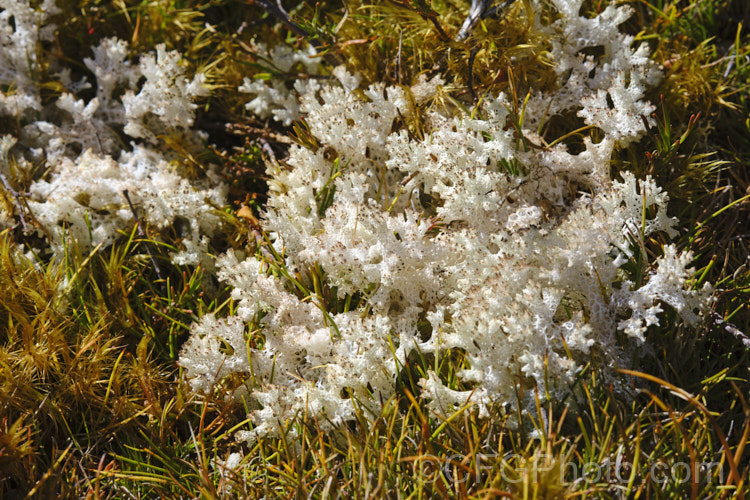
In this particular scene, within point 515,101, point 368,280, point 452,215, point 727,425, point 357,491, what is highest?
point 515,101

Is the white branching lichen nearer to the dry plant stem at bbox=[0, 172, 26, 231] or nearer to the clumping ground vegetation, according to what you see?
the clumping ground vegetation

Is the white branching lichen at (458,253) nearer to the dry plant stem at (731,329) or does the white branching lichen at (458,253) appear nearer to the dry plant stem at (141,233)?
the dry plant stem at (731,329)

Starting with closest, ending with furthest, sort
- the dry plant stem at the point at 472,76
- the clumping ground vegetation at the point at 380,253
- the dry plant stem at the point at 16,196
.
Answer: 1. the clumping ground vegetation at the point at 380,253
2. the dry plant stem at the point at 472,76
3. the dry plant stem at the point at 16,196

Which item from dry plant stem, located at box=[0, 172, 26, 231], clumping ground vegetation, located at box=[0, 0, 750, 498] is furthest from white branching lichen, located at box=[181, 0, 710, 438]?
dry plant stem, located at box=[0, 172, 26, 231]

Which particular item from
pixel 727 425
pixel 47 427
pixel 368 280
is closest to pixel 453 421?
pixel 368 280

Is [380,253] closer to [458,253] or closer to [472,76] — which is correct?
[458,253]

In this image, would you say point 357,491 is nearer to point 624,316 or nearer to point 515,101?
point 624,316

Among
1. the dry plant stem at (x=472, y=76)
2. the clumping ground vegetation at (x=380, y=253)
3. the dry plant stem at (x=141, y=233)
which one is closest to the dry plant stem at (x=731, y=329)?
the clumping ground vegetation at (x=380, y=253)

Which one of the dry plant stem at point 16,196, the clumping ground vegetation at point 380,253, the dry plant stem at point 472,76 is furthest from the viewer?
the dry plant stem at point 16,196

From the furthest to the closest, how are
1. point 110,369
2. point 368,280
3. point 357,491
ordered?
point 110,369 < point 368,280 < point 357,491
